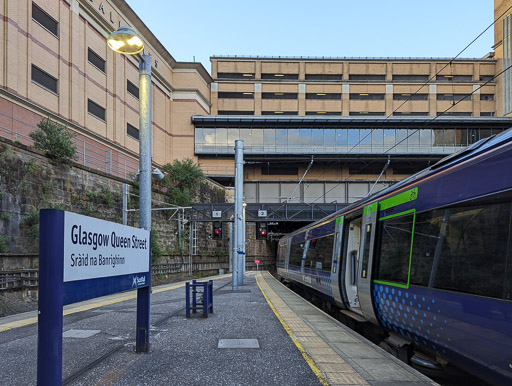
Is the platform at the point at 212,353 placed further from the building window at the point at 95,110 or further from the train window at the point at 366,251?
the building window at the point at 95,110

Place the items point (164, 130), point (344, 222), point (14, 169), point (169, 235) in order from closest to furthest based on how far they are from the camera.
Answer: point (344, 222), point (14, 169), point (169, 235), point (164, 130)

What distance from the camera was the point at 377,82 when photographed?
179 feet

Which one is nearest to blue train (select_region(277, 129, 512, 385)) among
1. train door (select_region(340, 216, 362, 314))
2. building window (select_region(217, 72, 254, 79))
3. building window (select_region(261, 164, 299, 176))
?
train door (select_region(340, 216, 362, 314))

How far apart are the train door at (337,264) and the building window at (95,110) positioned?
2522 cm

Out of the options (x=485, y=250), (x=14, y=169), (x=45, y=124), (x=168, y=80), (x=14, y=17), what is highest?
(x=168, y=80)

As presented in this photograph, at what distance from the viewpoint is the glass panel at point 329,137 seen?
160ft

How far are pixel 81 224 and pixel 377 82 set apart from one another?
55244mm

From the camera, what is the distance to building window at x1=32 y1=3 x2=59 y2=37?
2559cm

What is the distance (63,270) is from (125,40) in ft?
13.8

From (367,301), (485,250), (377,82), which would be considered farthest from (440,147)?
(485,250)

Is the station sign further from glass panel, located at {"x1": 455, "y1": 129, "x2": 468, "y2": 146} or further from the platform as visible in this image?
glass panel, located at {"x1": 455, "y1": 129, "x2": 468, "y2": 146}

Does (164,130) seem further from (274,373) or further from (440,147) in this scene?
(274,373)

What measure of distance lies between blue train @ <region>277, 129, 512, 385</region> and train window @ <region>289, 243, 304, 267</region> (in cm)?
901

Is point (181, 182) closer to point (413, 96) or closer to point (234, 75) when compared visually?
point (234, 75)
